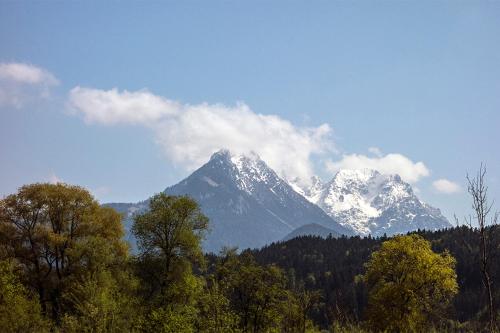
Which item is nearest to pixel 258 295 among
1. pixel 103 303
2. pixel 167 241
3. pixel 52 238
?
pixel 167 241

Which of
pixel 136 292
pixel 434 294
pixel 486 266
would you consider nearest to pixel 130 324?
pixel 136 292

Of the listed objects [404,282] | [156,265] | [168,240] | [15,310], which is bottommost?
[15,310]

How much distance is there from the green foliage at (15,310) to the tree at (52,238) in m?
7.98

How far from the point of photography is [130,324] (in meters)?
49.5

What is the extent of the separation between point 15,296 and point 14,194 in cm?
1778

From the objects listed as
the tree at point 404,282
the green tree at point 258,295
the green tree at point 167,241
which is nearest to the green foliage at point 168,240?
the green tree at point 167,241

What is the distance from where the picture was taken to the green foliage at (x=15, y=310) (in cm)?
4719

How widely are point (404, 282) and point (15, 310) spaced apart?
142 ft

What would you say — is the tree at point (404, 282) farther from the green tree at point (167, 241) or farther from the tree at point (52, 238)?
the tree at point (52, 238)

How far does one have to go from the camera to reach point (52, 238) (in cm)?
6203

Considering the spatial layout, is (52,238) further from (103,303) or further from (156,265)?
(103,303)

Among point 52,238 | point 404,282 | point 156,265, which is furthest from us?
point 156,265

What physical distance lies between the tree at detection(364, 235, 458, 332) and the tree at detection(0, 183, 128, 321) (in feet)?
111

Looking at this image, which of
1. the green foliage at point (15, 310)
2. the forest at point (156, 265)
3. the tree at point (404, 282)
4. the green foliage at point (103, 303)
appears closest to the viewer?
the green foliage at point (103, 303)
